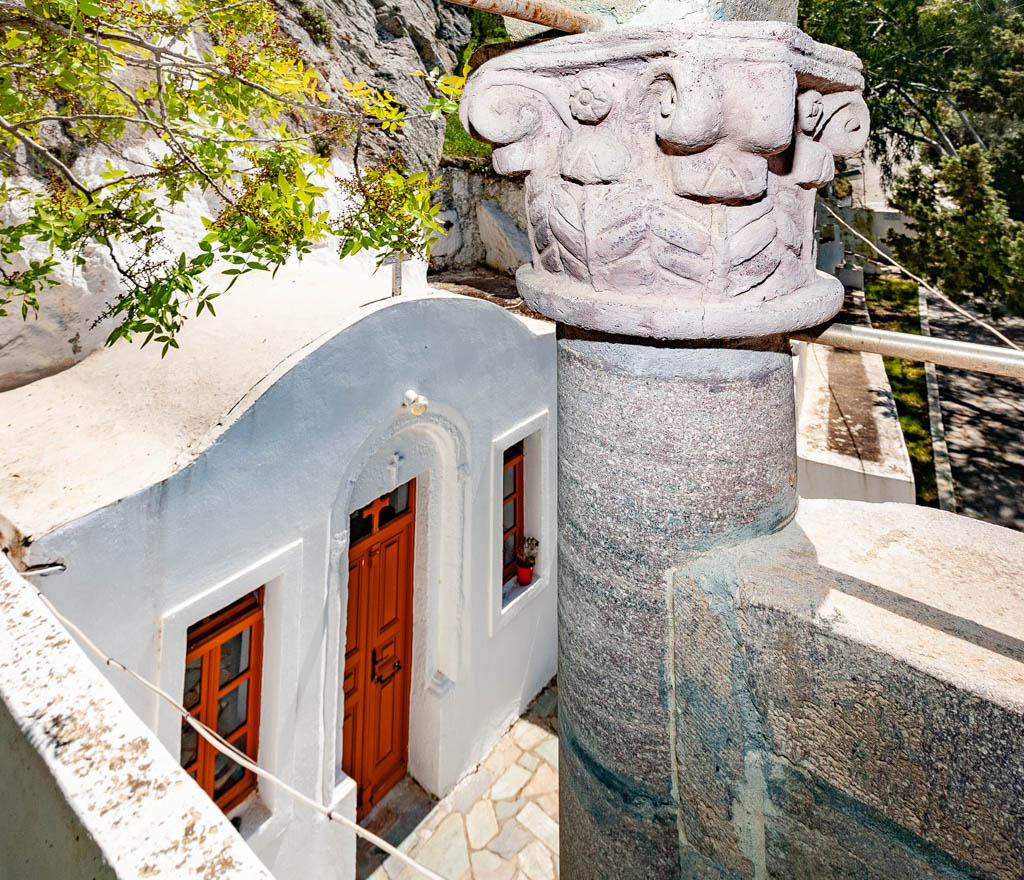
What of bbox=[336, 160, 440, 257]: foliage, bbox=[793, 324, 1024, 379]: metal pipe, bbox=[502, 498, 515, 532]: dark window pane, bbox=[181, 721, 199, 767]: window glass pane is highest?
bbox=[336, 160, 440, 257]: foliage

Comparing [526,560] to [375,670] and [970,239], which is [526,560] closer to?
[375,670]

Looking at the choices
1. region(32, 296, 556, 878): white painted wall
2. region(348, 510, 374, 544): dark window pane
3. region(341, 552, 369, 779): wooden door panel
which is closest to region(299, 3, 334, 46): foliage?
region(32, 296, 556, 878): white painted wall

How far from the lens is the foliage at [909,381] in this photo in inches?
384

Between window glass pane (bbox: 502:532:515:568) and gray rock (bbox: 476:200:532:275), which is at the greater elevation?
gray rock (bbox: 476:200:532:275)

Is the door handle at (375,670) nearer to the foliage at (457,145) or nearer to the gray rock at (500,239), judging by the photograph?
the gray rock at (500,239)

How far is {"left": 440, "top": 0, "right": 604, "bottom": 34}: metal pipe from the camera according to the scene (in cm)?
133

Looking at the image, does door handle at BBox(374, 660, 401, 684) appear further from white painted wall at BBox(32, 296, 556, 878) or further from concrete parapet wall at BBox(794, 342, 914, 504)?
concrete parapet wall at BBox(794, 342, 914, 504)

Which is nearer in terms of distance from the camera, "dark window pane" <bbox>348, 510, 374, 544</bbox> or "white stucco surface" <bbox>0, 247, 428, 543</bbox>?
"white stucco surface" <bbox>0, 247, 428, 543</bbox>

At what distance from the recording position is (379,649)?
5094 mm

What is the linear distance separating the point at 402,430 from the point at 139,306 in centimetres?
190

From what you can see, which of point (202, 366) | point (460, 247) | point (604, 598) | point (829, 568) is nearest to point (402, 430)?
point (202, 366)

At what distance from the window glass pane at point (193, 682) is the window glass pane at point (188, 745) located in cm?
16

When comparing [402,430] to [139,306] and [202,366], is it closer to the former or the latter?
[202,366]

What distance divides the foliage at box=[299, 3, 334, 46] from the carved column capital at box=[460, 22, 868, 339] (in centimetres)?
797
